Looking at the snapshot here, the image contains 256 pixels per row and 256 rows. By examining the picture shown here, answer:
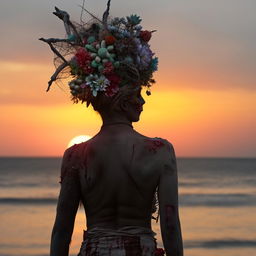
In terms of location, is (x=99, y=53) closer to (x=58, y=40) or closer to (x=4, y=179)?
(x=58, y=40)

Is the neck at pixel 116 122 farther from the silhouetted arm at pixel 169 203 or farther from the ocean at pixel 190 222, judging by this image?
the ocean at pixel 190 222

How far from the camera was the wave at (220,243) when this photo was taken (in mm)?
20639

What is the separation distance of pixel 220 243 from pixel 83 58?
17.8 meters

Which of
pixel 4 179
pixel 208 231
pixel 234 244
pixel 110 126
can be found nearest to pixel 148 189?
pixel 110 126

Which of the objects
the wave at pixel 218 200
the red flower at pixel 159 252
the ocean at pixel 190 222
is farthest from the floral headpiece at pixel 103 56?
the wave at pixel 218 200

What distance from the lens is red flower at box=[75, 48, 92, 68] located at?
417cm

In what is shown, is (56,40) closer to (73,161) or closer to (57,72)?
(57,72)

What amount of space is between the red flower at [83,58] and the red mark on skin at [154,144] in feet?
1.78

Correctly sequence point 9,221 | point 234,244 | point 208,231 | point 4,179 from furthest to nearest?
point 4,179
point 9,221
point 208,231
point 234,244

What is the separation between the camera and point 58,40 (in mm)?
4281

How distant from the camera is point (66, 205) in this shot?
13.7 ft

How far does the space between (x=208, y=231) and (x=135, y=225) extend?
20525 millimetres

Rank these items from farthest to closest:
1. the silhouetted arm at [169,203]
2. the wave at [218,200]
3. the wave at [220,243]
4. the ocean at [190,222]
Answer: the wave at [218,200]
the wave at [220,243]
the ocean at [190,222]
the silhouetted arm at [169,203]

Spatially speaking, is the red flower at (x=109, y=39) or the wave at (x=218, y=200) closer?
the red flower at (x=109, y=39)
